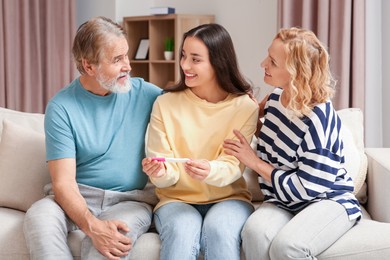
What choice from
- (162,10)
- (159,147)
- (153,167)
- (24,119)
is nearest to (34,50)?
(162,10)

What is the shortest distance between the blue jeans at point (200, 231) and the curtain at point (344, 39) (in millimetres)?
1886

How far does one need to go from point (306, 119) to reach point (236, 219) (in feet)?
1.30

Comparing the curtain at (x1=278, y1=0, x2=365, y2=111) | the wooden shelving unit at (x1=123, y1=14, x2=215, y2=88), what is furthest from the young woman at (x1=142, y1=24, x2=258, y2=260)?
the wooden shelving unit at (x1=123, y1=14, x2=215, y2=88)

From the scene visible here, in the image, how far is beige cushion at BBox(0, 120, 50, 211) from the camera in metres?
2.40

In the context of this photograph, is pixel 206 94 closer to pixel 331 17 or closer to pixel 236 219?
pixel 236 219

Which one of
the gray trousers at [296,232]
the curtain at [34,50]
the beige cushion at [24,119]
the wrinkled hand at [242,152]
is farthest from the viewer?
the curtain at [34,50]

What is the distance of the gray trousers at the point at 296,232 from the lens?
1.93 meters

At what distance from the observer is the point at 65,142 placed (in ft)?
7.16

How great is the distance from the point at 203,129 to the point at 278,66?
1.10ft

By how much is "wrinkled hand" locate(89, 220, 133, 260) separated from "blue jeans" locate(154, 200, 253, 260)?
12 centimetres

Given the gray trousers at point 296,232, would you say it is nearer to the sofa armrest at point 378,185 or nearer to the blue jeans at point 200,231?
the blue jeans at point 200,231

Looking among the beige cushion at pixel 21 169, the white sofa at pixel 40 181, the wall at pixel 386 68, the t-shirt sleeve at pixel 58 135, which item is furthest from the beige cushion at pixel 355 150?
the wall at pixel 386 68

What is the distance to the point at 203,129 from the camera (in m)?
2.27

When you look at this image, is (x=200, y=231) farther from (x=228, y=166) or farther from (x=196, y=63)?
(x=196, y=63)
